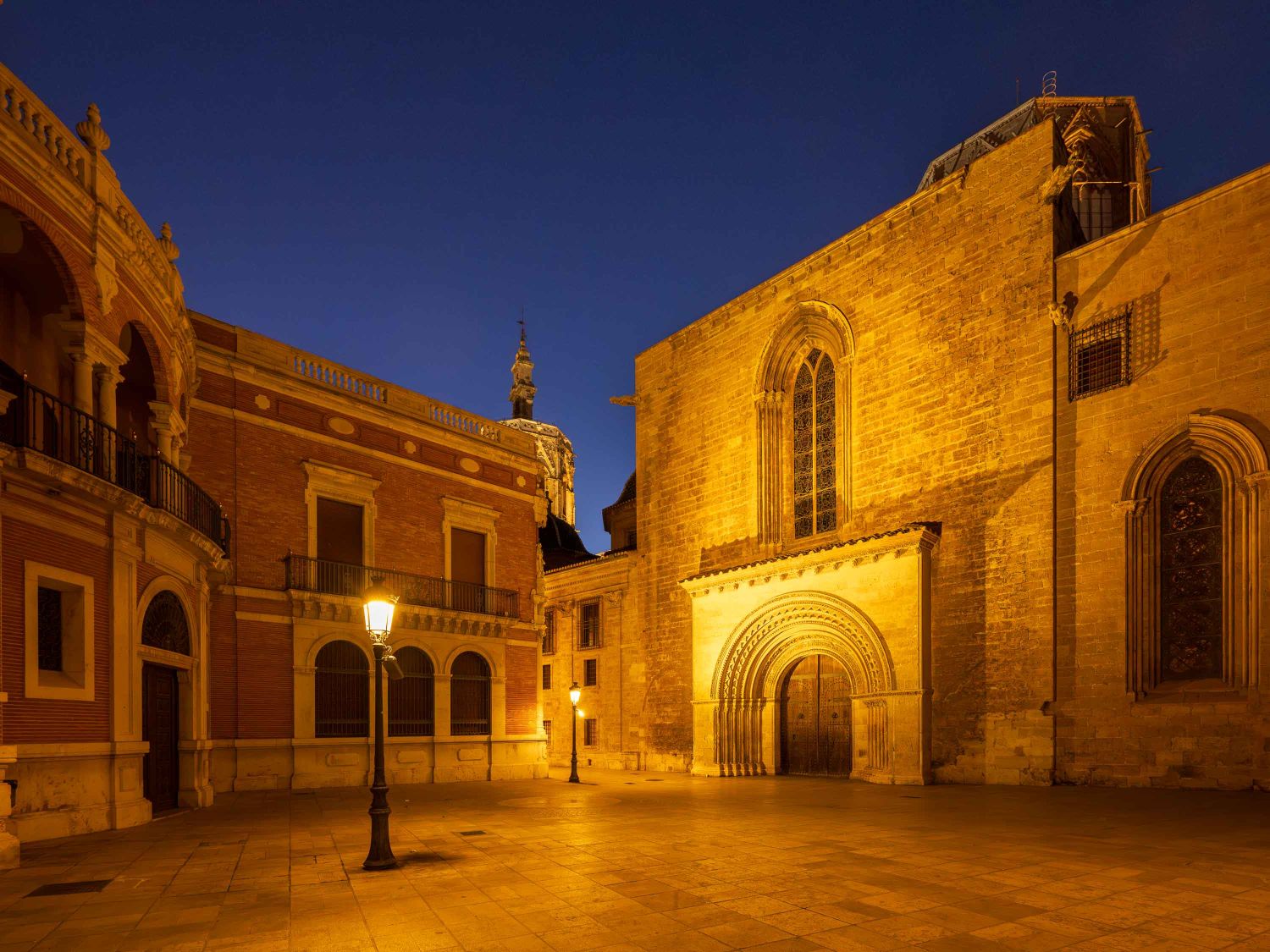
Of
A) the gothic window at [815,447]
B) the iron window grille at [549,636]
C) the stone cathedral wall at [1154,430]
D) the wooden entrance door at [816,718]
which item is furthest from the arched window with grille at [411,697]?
the stone cathedral wall at [1154,430]

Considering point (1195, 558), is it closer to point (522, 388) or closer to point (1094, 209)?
point (1094, 209)

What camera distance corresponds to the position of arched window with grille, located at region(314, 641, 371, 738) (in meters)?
18.7

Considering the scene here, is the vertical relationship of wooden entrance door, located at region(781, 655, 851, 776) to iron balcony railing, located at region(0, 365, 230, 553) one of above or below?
below

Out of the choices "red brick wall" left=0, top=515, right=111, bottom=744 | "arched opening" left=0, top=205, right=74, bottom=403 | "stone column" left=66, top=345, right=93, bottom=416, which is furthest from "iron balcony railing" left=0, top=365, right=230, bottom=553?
"red brick wall" left=0, top=515, right=111, bottom=744

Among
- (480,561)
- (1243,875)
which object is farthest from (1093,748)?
(480,561)

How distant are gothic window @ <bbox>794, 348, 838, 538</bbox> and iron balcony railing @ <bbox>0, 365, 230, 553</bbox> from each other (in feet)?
47.1

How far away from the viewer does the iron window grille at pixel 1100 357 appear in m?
15.8

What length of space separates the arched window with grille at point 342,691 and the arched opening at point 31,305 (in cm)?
837

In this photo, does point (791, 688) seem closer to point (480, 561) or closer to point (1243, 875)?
point (480, 561)

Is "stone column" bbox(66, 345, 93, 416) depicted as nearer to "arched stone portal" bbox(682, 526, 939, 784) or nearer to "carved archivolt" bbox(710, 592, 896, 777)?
"arched stone portal" bbox(682, 526, 939, 784)

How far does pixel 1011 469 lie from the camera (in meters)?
17.2

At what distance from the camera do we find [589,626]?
2981 cm

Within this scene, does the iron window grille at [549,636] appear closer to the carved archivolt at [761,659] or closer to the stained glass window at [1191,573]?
the carved archivolt at [761,659]

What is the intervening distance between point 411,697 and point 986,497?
1382 cm
